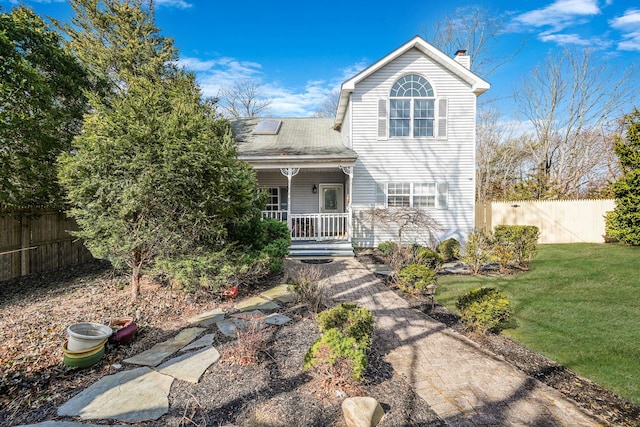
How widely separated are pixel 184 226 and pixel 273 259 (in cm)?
212

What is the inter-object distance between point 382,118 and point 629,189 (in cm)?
919

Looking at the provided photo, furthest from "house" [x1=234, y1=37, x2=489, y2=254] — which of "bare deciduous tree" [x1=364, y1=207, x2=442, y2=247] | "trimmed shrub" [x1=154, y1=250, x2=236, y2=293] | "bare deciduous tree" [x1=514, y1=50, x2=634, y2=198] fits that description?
"bare deciduous tree" [x1=514, y1=50, x2=634, y2=198]

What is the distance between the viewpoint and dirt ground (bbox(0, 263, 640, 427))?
2537 millimetres

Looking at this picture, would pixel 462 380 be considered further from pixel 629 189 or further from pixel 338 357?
A: pixel 629 189

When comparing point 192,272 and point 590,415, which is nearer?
point 590,415

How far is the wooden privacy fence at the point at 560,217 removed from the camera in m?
12.8

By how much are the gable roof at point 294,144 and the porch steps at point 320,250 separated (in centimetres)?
280

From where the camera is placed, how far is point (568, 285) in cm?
678

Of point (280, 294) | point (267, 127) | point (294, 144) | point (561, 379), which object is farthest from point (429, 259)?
point (267, 127)

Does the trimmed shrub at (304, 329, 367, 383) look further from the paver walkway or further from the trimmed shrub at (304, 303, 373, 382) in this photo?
the paver walkway

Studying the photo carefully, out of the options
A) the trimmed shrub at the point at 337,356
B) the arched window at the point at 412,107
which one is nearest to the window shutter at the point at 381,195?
the arched window at the point at 412,107

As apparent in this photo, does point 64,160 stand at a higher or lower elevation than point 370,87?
lower

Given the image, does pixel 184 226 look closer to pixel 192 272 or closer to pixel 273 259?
pixel 192 272

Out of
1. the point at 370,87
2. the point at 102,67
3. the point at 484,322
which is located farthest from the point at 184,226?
the point at 102,67
